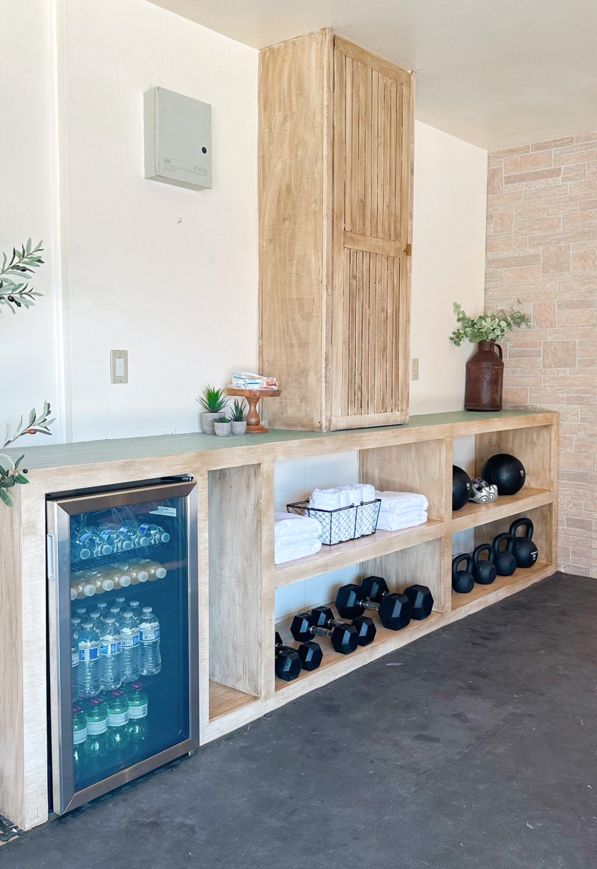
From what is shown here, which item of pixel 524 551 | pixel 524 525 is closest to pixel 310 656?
pixel 524 551

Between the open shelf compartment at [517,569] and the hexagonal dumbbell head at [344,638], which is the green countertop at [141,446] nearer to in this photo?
the hexagonal dumbbell head at [344,638]

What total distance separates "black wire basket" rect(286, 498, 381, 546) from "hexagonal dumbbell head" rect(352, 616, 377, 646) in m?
0.36

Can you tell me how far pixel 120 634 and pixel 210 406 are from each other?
1.09 meters

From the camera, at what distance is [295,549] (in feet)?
9.61

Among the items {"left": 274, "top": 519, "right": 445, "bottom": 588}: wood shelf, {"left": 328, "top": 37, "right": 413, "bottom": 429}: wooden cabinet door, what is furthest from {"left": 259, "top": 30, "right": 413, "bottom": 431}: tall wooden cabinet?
{"left": 274, "top": 519, "right": 445, "bottom": 588}: wood shelf

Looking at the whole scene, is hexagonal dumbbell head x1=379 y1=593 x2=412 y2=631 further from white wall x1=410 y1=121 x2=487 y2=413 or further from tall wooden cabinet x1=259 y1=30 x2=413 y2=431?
white wall x1=410 y1=121 x2=487 y2=413

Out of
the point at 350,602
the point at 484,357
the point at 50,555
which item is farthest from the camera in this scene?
the point at 484,357

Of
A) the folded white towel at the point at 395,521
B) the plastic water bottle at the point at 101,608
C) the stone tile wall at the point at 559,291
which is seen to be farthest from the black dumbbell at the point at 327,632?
the stone tile wall at the point at 559,291

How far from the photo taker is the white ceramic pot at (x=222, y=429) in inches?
117

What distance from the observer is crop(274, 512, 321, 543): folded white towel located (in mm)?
2877

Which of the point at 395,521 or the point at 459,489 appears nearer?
the point at 395,521

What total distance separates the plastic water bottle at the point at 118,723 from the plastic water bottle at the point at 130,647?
75mm

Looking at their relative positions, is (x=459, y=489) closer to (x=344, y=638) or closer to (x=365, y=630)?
(x=365, y=630)

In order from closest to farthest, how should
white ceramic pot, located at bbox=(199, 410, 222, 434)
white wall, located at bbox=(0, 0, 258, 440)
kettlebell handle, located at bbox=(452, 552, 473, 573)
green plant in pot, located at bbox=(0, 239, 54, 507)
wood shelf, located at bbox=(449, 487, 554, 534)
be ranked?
green plant in pot, located at bbox=(0, 239, 54, 507) → white wall, located at bbox=(0, 0, 258, 440) → white ceramic pot, located at bbox=(199, 410, 222, 434) → wood shelf, located at bbox=(449, 487, 554, 534) → kettlebell handle, located at bbox=(452, 552, 473, 573)
